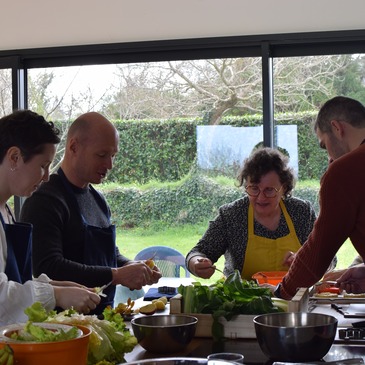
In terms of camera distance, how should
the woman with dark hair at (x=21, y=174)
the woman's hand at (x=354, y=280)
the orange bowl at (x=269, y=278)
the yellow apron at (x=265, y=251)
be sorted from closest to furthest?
the woman with dark hair at (x=21, y=174), the woman's hand at (x=354, y=280), the orange bowl at (x=269, y=278), the yellow apron at (x=265, y=251)

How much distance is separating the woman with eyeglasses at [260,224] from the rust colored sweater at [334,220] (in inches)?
32.6

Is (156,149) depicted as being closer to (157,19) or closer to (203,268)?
(157,19)

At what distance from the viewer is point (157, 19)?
499 centimetres

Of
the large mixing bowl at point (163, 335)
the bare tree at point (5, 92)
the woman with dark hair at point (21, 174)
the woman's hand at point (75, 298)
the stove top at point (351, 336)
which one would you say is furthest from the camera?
the bare tree at point (5, 92)

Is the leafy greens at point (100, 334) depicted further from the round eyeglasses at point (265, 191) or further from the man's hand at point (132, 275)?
the round eyeglasses at point (265, 191)

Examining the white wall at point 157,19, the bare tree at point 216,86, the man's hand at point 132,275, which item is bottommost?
the man's hand at point 132,275

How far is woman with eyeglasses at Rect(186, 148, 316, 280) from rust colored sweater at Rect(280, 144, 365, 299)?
83 centimetres

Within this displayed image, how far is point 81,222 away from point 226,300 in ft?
3.53

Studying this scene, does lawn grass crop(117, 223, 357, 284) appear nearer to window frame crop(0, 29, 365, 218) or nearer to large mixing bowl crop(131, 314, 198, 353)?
window frame crop(0, 29, 365, 218)

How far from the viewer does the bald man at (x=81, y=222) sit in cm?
311

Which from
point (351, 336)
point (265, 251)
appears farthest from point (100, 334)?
point (265, 251)

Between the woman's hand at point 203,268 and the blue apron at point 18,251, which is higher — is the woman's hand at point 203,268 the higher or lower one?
the lower one

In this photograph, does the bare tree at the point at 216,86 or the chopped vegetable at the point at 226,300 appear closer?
the chopped vegetable at the point at 226,300

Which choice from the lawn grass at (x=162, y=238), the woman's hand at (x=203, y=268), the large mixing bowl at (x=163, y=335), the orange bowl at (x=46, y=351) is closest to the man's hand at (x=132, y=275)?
the woman's hand at (x=203, y=268)
